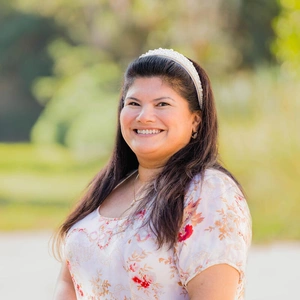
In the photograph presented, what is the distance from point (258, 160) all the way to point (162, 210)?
575 centimetres

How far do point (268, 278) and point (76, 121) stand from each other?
458 centimetres

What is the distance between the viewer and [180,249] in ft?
5.73

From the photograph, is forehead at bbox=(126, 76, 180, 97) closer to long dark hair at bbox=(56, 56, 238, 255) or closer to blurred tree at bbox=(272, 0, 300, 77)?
long dark hair at bbox=(56, 56, 238, 255)

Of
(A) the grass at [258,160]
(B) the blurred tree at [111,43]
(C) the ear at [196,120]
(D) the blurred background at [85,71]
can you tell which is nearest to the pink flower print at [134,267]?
(C) the ear at [196,120]

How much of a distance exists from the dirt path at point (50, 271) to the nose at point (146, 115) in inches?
130

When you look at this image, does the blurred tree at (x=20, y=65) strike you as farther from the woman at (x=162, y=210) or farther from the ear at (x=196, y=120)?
the ear at (x=196, y=120)

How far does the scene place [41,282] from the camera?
5.54m

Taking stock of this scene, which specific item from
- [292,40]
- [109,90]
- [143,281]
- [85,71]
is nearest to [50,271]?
[292,40]

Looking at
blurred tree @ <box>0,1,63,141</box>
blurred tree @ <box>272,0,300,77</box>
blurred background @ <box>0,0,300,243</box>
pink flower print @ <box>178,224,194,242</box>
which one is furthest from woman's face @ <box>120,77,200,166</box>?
blurred tree @ <box>0,1,63,141</box>

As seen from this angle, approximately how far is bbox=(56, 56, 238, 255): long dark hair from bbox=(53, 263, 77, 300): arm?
0.36ft

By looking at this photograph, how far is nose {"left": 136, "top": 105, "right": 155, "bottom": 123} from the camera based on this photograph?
75.3 inches

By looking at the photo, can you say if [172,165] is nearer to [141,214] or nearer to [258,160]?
[141,214]

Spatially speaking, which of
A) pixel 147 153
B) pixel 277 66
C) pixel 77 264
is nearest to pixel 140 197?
pixel 147 153

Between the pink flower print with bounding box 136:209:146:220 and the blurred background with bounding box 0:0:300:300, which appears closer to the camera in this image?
the pink flower print with bounding box 136:209:146:220
